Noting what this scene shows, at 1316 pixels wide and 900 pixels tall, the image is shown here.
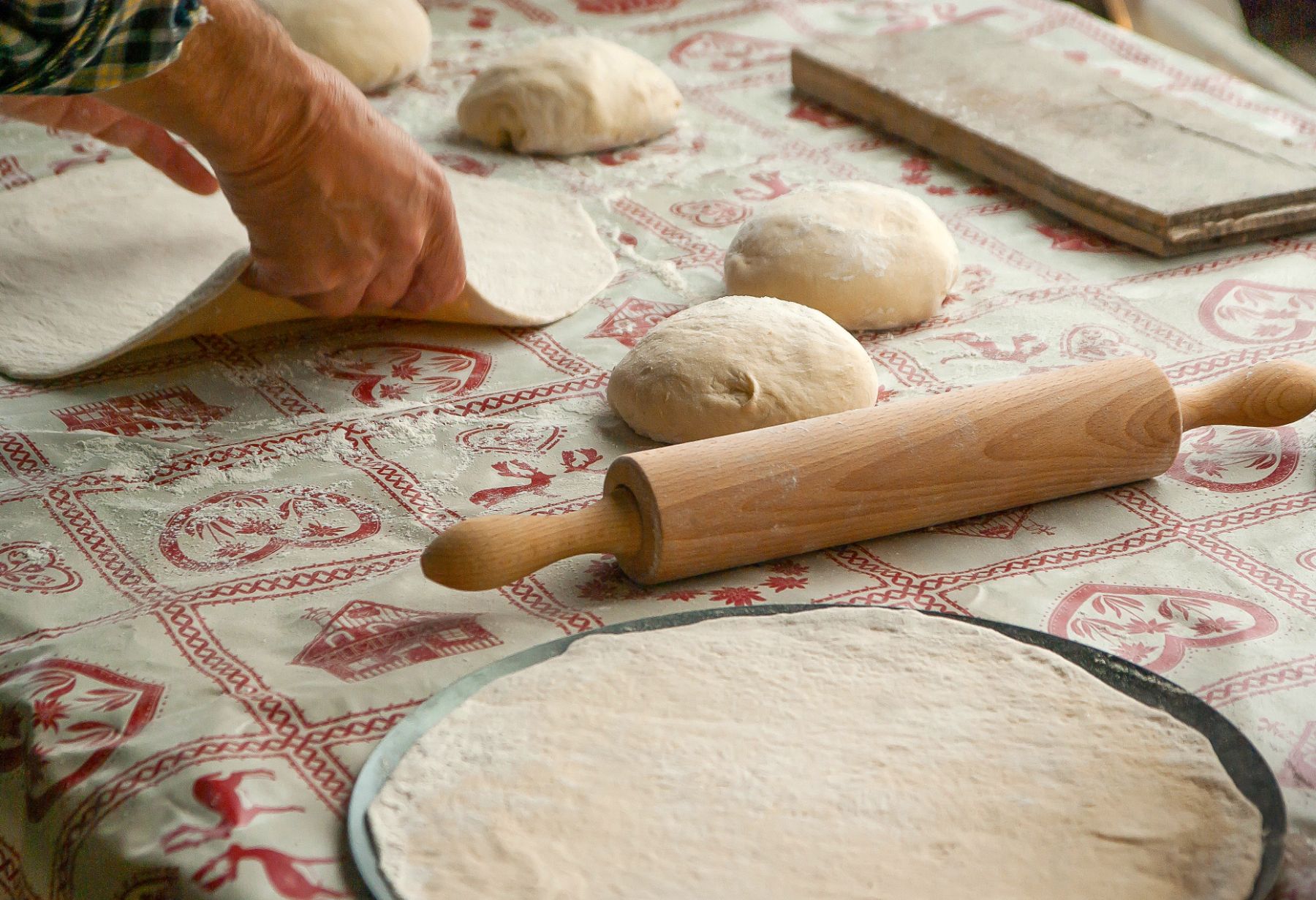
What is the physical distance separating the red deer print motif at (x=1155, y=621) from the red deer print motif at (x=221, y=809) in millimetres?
747

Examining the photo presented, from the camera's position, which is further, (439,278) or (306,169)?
(439,278)

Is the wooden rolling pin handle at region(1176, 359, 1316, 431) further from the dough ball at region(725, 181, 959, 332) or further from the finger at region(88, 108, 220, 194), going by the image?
the finger at region(88, 108, 220, 194)

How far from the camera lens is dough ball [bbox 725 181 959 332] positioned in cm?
188

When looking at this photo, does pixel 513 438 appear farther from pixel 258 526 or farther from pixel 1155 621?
pixel 1155 621

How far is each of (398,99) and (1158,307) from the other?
1681mm

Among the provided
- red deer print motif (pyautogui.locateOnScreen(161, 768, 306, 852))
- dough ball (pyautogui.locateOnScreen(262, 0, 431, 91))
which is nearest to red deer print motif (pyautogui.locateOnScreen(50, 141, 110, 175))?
dough ball (pyautogui.locateOnScreen(262, 0, 431, 91))

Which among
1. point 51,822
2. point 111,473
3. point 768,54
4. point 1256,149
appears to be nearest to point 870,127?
point 768,54

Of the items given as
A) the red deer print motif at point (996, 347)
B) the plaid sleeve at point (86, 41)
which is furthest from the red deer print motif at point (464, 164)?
the plaid sleeve at point (86, 41)

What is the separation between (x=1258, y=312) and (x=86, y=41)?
1.62 meters

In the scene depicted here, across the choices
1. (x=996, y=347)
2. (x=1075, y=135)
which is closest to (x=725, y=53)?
(x=1075, y=135)

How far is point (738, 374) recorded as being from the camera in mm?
1586

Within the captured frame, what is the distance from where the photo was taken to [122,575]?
139 cm

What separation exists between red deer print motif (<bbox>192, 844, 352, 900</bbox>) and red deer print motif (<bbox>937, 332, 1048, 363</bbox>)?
1.18 metres

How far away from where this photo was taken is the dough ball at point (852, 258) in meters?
1.88
